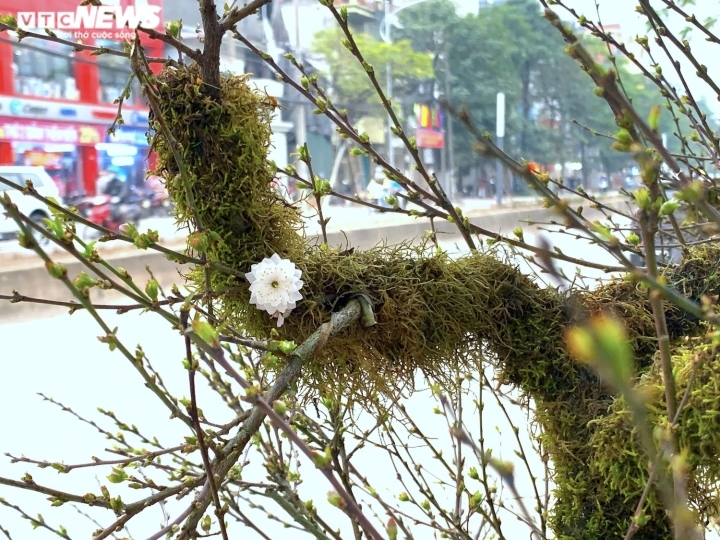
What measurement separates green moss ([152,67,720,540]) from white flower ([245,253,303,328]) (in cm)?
2

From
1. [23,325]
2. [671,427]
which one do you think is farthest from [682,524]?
[23,325]

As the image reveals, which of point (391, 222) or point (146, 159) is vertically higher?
point (146, 159)

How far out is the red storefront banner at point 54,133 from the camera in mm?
1999

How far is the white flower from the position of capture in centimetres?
45

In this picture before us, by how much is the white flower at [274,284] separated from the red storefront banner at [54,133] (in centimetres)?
181

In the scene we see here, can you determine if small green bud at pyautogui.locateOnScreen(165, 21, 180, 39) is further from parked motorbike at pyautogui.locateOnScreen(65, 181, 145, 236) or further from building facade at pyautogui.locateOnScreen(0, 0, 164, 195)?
parked motorbike at pyautogui.locateOnScreen(65, 181, 145, 236)

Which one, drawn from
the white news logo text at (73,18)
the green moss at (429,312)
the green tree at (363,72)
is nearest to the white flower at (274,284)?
the green moss at (429,312)

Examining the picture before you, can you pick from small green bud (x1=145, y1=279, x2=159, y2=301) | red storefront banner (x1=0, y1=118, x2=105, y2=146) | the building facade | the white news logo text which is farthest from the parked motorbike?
small green bud (x1=145, y1=279, x2=159, y2=301)

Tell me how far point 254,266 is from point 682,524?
1.11 feet

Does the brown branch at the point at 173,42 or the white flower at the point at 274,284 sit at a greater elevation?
the brown branch at the point at 173,42

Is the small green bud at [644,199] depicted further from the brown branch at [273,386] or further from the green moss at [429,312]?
the green moss at [429,312]

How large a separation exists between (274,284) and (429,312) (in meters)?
0.13

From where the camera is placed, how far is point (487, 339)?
56cm

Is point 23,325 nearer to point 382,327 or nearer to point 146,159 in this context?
point 146,159
